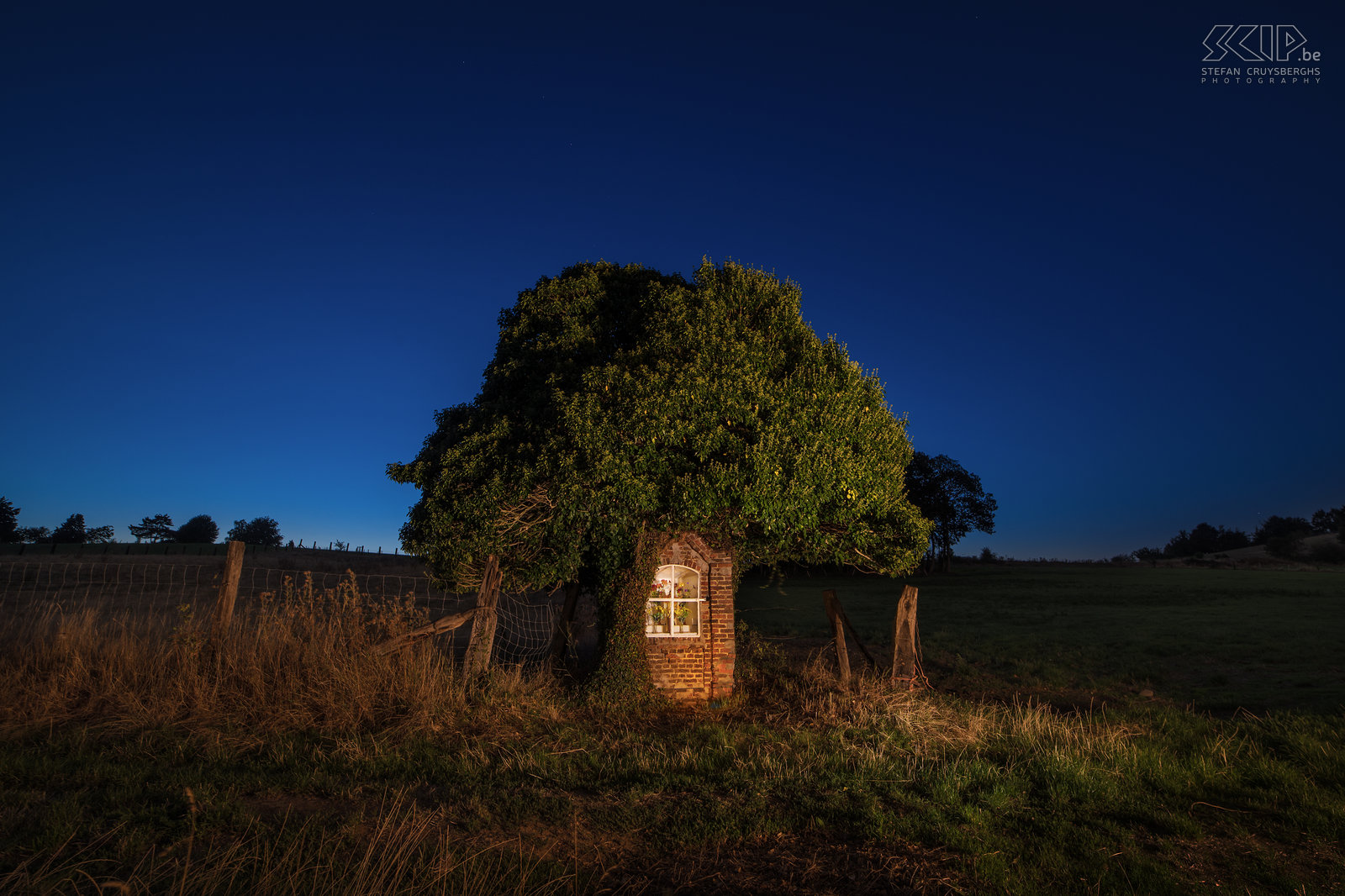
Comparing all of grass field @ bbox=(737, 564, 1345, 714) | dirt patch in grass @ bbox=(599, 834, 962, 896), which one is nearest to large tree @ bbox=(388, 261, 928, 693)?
dirt patch in grass @ bbox=(599, 834, 962, 896)

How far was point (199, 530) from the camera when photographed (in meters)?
103

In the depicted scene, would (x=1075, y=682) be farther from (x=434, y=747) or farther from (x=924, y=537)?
(x=434, y=747)

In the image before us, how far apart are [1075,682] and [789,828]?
12765 mm

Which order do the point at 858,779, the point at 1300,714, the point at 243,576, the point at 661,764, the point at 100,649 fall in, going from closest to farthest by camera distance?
the point at 858,779, the point at 661,764, the point at 100,649, the point at 1300,714, the point at 243,576

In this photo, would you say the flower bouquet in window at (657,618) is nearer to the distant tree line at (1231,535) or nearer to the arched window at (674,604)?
the arched window at (674,604)

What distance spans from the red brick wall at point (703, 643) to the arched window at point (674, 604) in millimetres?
126

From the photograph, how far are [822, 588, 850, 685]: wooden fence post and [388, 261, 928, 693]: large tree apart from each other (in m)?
1.12

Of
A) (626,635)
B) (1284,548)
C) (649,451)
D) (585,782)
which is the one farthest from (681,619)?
(1284,548)

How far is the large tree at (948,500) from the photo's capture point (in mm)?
56531

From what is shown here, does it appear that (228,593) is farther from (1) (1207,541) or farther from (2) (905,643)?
(1) (1207,541)

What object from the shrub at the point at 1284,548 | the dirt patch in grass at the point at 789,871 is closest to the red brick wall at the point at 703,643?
the dirt patch in grass at the point at 789,871

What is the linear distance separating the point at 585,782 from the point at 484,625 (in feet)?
17.7

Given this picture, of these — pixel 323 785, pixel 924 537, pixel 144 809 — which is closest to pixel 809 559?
pixel 924 537

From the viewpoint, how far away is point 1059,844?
578 cm
